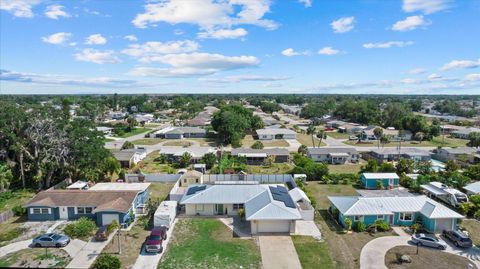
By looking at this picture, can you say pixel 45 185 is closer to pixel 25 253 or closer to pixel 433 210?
pixel 25 253

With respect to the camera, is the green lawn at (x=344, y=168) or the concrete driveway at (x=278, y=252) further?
the green lawn at (x=344, y=168)

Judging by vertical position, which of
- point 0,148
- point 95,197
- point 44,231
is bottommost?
point 44,231

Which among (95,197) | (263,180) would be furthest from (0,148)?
(263,180)

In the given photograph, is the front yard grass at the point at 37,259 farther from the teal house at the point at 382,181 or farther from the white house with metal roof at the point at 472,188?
the white house with metal roof at the point at 472,188

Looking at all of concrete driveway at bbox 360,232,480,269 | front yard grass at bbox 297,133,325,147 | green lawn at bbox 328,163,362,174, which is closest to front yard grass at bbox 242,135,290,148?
front yard grass at bbox 297,133,325,147

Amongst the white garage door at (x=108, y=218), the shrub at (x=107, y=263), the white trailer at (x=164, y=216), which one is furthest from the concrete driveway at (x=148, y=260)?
the white garage door at (x=108, y=218)

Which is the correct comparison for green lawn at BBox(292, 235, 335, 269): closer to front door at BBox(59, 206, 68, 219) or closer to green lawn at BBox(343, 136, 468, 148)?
front door at BBox(59, 206, 68, 219)
